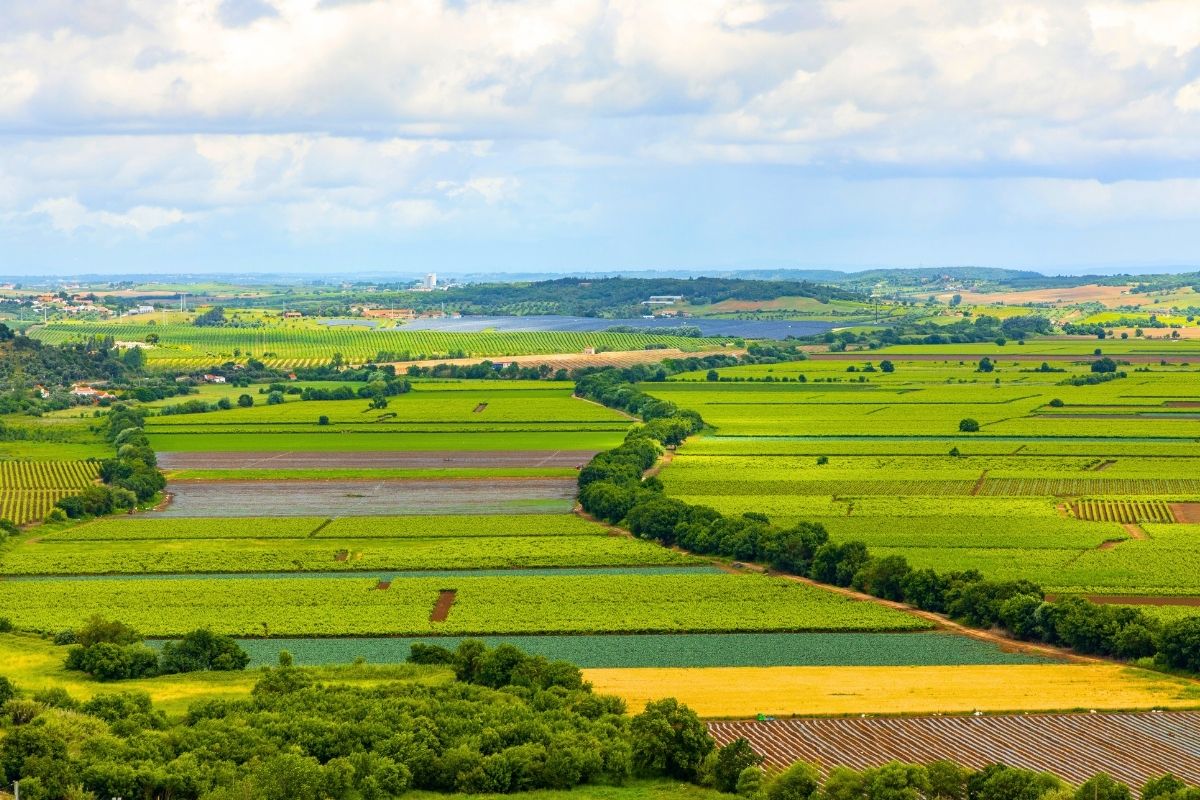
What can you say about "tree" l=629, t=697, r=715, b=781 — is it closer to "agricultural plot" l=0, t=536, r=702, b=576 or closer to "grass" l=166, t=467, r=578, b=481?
"agricultural plot" l=0, t=536, r=702, b=576

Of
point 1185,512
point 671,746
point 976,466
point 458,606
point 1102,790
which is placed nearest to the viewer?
point 1102,790

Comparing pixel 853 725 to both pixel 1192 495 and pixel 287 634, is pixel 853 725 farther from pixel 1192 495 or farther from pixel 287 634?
pixel 1192 495

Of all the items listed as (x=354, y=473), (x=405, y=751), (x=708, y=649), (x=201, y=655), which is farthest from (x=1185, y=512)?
(x=405, y=751)

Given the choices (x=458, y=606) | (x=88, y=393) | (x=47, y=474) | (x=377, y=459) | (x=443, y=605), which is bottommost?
(x=443, y=605)

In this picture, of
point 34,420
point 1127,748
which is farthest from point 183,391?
point 1127,748

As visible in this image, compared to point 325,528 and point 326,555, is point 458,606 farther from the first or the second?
point 325,528
